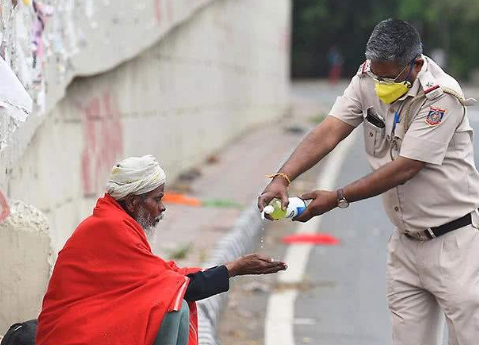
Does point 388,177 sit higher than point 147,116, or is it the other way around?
point 388,177

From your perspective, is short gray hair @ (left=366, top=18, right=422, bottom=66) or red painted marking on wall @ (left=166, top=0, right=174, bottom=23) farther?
red painted marking on wall @ (left=166, top=0, right=174, bottom=23)

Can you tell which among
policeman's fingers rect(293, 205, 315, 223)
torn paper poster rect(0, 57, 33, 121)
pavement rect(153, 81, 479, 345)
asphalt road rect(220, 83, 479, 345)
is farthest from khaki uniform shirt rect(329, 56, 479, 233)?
asphalt road rect(220, 83, 479, 345)

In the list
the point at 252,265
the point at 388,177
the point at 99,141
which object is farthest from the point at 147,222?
the point at 99,141

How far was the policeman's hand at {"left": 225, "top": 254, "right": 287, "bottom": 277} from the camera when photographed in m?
4.63

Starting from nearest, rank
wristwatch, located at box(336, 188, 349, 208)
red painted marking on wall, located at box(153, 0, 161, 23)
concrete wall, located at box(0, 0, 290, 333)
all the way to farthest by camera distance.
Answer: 1. wristwatch, located at box(336, 188, 349, 208)
2. concrete wall, located at box(0, 0, 290, 333)
3. red painted marking on wall, located at box(153, 0, 161, 23)

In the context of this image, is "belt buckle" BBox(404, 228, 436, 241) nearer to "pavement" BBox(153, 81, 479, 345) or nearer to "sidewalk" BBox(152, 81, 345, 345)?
"pavement" BBox(153, 81, 479, 345)

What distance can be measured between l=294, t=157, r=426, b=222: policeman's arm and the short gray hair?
1.42 feet

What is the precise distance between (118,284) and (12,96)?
3.76 ft

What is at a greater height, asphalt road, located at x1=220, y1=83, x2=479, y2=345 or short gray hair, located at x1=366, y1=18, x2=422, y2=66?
short gray hair, located at x1=366, y1=18, x2=422, y2=66

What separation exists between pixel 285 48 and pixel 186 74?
13459 mm

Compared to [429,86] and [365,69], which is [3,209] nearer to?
[365,69]

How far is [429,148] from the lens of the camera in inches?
183

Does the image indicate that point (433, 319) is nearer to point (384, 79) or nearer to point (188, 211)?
point (384, 79)

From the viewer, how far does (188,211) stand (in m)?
11.0
